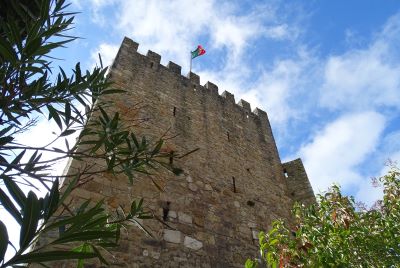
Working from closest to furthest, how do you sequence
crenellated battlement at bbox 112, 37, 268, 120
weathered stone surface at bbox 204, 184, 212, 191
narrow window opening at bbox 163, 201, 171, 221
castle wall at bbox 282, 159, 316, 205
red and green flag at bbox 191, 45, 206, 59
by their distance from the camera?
1. narrow window opening at bbox 163, 201, 171, 221
2. weathered stone surface at bbox 204, 184, 212, 191
3. castle wall at bbox 282, 159, 316, 205
4. crenellated battlement at bbox 112, 37, 268, 120
5. red and green flag at bbox 191, 45, 206, 59

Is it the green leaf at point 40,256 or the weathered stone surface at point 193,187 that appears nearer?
the green leaf at point 40,256

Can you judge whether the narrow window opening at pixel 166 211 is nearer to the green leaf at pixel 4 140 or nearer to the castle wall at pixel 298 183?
the green leaf at pixel 4 140

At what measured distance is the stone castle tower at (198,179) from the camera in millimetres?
4688

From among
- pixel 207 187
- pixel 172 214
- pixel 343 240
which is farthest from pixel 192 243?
pixel 343 240

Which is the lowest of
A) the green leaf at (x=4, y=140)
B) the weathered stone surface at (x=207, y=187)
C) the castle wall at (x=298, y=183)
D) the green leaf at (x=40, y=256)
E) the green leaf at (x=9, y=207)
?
the green leaf at (x=40, y=256)

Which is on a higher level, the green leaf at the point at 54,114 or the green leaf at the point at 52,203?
the green leaf at the point at 54,114

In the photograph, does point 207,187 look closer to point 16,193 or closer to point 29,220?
point 16,193

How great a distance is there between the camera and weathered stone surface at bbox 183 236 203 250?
4.82 m

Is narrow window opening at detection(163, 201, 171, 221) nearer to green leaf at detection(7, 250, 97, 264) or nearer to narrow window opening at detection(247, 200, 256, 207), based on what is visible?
narrow window opening at detection(247, 200, 256, 207)

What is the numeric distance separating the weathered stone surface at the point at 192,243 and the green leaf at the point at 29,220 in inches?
156

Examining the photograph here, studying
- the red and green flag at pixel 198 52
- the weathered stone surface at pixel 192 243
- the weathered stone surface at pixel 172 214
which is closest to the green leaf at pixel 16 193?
the weathered stone surface at pixel 192 243

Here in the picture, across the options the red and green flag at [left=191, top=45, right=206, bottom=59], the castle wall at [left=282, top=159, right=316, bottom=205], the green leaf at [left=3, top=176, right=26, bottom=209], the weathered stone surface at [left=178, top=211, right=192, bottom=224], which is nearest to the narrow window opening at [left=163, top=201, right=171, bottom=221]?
the weathered stone surface at [left=178, top=211, right=192, bottom=224]

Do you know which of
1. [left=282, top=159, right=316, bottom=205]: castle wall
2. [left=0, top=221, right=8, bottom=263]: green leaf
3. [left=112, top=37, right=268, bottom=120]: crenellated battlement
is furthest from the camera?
[left=112, top=37, right=268, bottom=120]: crenellated battlement

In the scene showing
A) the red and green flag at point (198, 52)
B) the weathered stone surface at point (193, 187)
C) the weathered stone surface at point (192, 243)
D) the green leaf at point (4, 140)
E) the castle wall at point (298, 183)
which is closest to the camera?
the green leaf at point (4, 140)
